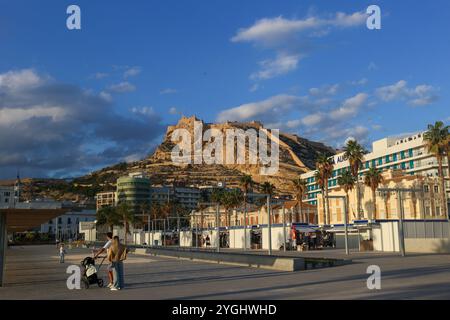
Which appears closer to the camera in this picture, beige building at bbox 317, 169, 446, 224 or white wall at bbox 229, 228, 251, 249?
white wall at bbox 229, 228, 251, 249

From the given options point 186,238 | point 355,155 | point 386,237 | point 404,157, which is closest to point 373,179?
point 355,155

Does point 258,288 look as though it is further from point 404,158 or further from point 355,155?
point 404,158

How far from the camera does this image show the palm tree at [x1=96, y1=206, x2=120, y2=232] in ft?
377

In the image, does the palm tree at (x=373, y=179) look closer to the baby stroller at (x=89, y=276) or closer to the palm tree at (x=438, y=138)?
the palm tree at (x=438, y=138)

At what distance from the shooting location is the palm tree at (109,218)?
377 feet

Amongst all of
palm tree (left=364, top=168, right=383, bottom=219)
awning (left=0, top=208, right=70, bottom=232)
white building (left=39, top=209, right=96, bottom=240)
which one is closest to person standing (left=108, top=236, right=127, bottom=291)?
awning (left=0, top=208, right=70, bottom=232)

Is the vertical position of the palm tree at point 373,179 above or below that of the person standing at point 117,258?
above

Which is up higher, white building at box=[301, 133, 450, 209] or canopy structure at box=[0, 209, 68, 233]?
white building at box=[301, 133, 450, 209]

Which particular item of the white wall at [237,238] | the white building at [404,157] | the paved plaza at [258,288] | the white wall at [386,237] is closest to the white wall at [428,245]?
the white wall at [386,237]

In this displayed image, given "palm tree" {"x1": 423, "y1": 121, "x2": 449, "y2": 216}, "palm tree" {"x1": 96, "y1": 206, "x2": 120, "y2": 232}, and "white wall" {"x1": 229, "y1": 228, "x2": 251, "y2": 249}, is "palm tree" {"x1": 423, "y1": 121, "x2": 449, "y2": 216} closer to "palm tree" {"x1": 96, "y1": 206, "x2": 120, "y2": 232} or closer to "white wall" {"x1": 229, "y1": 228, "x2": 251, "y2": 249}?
"white wall" {"x1": 229, "y1": 228, "x2": 251, "y2": 249}

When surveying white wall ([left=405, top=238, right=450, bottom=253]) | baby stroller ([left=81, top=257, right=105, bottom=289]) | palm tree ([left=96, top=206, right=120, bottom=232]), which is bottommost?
white wall ([left=405, top=238, right=450, bottom=253])
